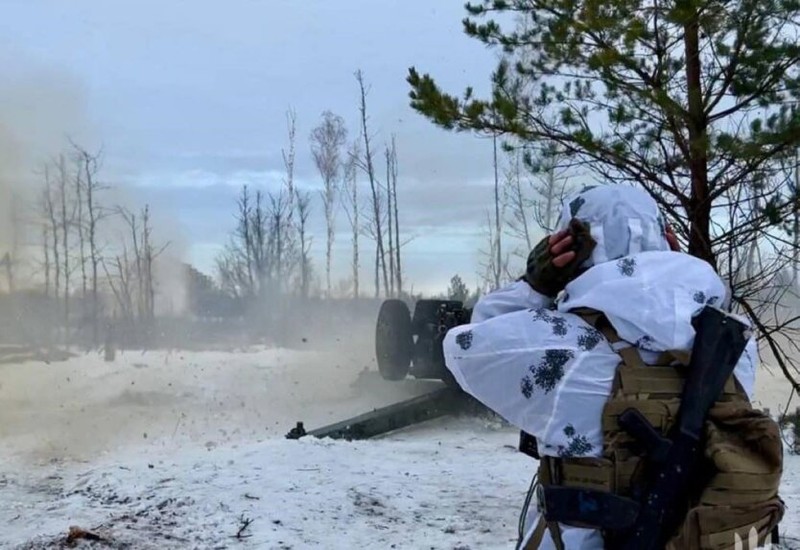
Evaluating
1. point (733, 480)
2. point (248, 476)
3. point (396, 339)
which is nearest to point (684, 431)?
point (733, 480)

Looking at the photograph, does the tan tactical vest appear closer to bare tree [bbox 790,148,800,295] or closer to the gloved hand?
the gloved hand

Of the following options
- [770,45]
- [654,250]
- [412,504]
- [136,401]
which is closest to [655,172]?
[770,45]

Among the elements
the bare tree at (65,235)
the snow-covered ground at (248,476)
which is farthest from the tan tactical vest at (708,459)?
the bare tree at (65,235)

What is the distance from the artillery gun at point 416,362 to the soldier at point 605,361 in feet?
23.3

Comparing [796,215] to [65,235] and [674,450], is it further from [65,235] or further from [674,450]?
[65,235]

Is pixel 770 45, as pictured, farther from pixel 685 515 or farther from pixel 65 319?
pixel 65 319

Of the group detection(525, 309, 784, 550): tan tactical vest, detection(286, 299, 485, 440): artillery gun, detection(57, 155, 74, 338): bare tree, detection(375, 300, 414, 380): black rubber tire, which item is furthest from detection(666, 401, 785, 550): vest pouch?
detection(57, 155, 74, 338): bare tree

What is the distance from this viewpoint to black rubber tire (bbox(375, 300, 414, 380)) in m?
11.3

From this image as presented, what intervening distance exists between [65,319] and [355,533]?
81.5 ft

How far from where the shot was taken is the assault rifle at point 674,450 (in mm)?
2051

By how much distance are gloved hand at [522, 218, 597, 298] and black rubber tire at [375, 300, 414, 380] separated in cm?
904

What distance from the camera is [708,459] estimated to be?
205 centimetres

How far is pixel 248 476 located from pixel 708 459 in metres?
5.60

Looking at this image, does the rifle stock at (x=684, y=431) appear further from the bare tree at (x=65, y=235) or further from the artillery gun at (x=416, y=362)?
the bare tree at (x=65, y=235)
